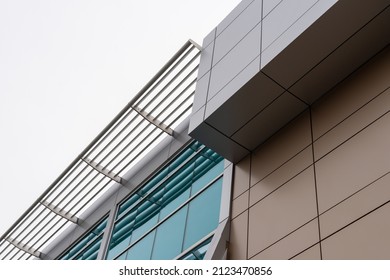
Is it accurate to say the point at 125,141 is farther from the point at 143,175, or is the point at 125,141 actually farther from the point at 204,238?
the point at 204,238

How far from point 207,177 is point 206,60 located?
8.52 feet

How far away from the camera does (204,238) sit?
434 inches

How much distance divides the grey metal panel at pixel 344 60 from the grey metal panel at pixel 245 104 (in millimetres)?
428

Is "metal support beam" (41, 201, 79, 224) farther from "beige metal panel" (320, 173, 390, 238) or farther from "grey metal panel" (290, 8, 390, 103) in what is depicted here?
"beige metal panel" (320, 173, 390, 238)

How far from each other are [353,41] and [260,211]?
10.3 feet

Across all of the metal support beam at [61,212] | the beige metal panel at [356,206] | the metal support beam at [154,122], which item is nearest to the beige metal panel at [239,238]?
the beige metal panel at [356,206]

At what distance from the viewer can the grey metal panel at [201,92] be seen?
37.9 ft

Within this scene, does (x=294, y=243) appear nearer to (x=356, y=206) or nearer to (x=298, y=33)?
(x=356, y=206)

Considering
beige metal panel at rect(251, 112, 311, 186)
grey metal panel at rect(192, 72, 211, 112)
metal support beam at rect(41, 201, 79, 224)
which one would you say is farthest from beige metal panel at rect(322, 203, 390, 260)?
metal support beam at rect(41, 201, 79, 224)

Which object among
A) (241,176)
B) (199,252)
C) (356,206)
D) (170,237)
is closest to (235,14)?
(241,176)

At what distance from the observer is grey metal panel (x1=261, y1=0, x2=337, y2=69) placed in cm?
914

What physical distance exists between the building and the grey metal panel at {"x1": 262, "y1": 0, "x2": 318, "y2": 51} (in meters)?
0.03

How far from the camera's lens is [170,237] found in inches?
502

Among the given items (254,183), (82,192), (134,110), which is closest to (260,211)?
(254,183)
